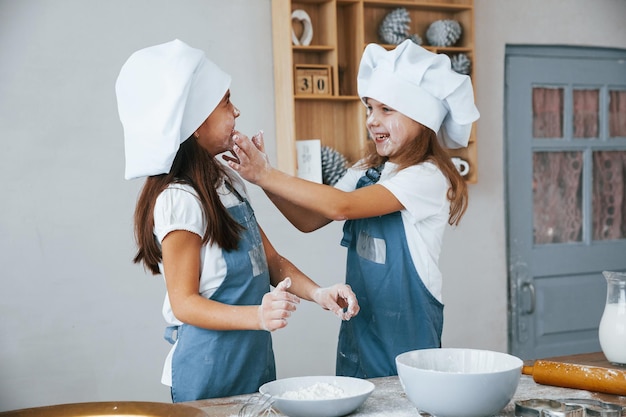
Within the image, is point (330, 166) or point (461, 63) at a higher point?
point (461, 63)

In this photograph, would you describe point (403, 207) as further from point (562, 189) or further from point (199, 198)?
point (562, 189)

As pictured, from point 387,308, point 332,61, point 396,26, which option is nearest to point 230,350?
point 387,308

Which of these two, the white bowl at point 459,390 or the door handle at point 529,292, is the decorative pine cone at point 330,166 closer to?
the door handle at point 529,292

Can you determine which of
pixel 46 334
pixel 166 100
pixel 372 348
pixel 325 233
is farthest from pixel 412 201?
pixel 46 334

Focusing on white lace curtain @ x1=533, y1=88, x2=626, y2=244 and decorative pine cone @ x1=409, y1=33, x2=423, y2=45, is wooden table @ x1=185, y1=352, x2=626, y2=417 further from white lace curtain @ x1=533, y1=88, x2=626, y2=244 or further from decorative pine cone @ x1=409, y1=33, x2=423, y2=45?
white lace curtain @ x1=533, y1=88, x2=626, y2=244

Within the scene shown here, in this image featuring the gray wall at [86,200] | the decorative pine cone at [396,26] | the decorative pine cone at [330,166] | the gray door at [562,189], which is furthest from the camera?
the gray door at [562,189]

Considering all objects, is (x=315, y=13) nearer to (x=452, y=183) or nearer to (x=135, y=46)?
(x=135, y=46)

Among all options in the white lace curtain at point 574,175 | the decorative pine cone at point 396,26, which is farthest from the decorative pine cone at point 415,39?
the white lace curtain at point 574,175

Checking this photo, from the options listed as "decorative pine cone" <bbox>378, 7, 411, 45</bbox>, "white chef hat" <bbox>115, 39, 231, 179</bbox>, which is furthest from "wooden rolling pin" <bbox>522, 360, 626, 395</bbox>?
"decorative pine cone" <bbox>378, 7, 411, 45</bbox>

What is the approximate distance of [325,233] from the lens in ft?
11.0

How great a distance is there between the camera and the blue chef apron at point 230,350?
62.5 inches

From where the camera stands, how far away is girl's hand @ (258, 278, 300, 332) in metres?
1.40

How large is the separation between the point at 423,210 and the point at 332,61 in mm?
1341

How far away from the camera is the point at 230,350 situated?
161cm
